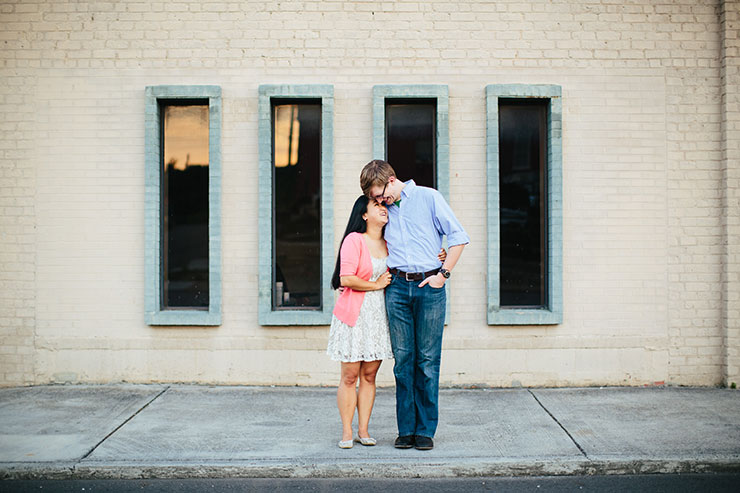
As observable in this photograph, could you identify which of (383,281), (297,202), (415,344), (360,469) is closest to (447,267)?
(383,281)

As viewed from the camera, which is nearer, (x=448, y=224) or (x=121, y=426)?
(x=448, y=224)

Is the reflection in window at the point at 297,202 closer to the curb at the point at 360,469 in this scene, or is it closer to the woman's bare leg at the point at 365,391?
the woman's bare leg at the point at 365,391

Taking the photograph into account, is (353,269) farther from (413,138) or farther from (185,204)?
(185,204)

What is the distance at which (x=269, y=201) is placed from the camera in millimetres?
7789

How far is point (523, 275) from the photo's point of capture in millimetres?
8031

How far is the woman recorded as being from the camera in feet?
17.4

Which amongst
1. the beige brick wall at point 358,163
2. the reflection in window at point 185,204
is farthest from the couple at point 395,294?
the reflection in window at point 185,204

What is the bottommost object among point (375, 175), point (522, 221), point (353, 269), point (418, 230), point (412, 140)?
point (353, 269)

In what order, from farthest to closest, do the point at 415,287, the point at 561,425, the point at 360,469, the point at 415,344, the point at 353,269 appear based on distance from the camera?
the point at 561,425 < the point at 415,344 < the point at 415,287 < the point at 353,269 < the point at 360,469

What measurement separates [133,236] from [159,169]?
85cm

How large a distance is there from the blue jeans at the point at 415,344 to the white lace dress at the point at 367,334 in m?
0.07

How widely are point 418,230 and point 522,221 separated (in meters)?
3.01

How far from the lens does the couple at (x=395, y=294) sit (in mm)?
5316

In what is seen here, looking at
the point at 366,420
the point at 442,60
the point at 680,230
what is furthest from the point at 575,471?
the point at 442,60
